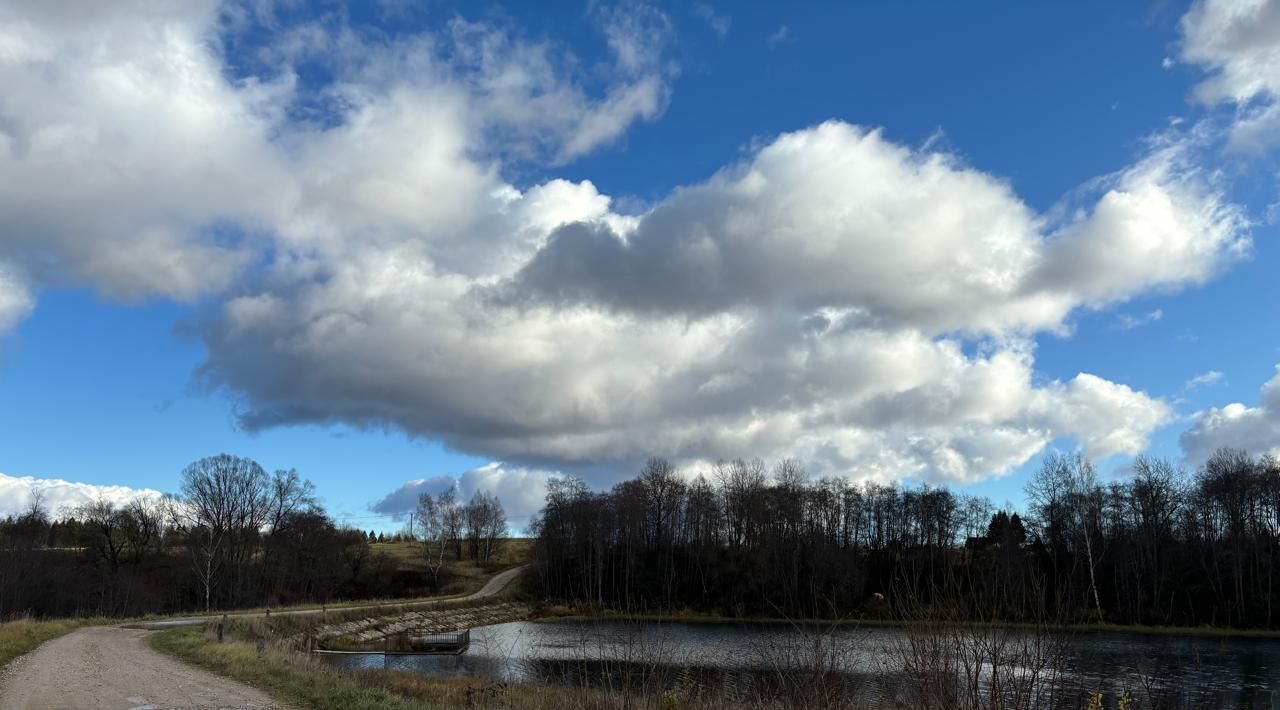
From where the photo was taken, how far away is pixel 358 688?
62.3ft

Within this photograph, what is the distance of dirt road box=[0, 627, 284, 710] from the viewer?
16.1 metres

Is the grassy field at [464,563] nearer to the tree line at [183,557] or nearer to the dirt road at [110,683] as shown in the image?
the tree line at [183,557]

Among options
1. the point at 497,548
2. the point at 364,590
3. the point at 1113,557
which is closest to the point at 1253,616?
the point at 1113,557

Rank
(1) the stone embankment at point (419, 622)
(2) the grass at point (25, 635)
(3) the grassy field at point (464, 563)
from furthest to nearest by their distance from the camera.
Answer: (3) the grassy field at point (464, 563) < (1) the stone embankment at point (419, 622) < (2) the grass at point (25, 635)

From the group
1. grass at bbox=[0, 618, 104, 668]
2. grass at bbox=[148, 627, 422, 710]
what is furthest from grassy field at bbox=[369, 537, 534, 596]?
grass at bbox=[148, 627, 422, 710]

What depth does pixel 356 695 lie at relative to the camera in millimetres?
17406

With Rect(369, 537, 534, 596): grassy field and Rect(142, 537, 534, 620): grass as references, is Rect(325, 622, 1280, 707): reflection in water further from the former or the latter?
Rect(369, 537, 534, 596): grassy field

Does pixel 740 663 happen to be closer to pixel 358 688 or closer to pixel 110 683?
pixel 358 688

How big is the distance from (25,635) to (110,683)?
49.2 feet

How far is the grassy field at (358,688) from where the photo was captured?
13234mm

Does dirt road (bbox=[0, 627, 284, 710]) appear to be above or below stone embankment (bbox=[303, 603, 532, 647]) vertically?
above

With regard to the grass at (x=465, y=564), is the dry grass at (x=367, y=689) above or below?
above

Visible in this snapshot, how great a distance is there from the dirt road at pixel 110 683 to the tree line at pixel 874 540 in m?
33.1

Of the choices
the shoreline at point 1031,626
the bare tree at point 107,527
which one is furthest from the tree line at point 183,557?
the shoreline at point 1031,626
